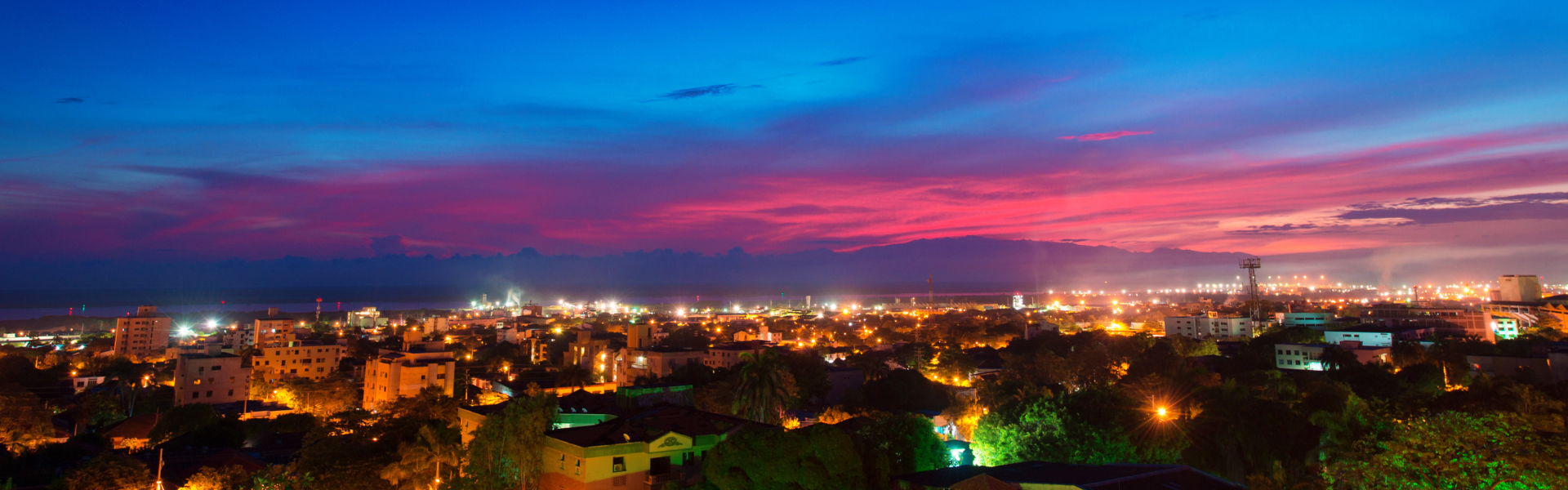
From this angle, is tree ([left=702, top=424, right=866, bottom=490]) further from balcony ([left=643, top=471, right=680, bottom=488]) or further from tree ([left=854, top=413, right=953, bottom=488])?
tree ([left=854, top=413, right=953, bottom=488])

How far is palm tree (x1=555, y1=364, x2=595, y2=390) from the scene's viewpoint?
39.0 metres

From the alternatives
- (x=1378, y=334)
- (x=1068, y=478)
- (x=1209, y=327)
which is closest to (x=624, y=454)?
(x=1068, y=478)

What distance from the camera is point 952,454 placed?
22.1 metres

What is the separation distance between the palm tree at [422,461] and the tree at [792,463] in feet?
22.9

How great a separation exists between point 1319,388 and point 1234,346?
26.6 metres

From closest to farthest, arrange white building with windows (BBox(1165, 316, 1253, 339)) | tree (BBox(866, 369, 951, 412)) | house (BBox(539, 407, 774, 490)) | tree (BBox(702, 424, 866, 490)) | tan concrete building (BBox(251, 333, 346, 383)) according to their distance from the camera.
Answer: tree (BBox(702, 424, 866, 490))
house (BBox(539, 407, 774, 490))
tree (BBox(866, 369, 951, 412))
tan concrete building (BBox(251, 333, 346, 383))
white building with windows (BBox(1165, 316, 1253, 339))

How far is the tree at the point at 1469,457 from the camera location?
9.01m

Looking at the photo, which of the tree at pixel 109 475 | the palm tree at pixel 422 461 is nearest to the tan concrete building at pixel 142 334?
the tree at pixel 109 475

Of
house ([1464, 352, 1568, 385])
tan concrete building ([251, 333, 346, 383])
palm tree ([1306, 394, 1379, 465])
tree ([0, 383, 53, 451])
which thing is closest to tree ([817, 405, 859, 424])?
palm tree ([1306, 394, 1379, 465])

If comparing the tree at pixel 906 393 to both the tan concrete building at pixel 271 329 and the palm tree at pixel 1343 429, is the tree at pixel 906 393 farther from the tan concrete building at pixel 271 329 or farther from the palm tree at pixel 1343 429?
the tan concrete building at pixel 271 329

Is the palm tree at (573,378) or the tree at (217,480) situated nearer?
the tree at (217,480)

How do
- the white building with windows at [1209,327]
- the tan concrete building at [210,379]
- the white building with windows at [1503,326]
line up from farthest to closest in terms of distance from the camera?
the white building with windows at [1209,327] < the white building with windows at [1503,326] < the tan concrete building at [210,379]

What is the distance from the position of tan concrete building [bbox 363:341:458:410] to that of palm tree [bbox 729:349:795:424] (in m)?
19.4

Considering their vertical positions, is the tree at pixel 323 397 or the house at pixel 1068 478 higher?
the house at pixel 1068 478
